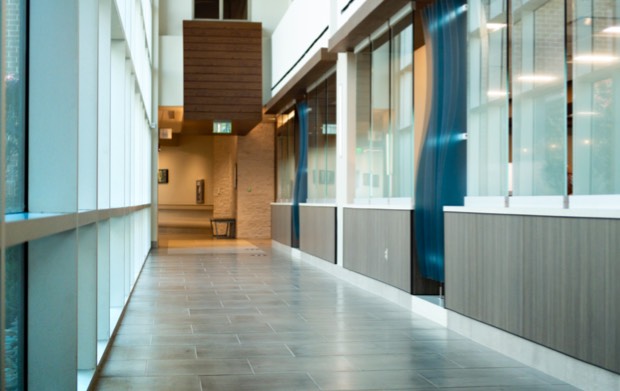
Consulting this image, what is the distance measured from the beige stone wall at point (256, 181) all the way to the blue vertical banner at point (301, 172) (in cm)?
557

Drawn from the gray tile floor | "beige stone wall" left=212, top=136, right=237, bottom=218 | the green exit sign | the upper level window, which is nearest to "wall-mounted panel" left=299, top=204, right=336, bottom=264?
the gray tile floor

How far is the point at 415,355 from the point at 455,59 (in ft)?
9.37

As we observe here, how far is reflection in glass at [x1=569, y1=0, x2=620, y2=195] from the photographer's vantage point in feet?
13.6

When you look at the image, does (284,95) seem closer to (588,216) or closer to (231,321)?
(231,321)

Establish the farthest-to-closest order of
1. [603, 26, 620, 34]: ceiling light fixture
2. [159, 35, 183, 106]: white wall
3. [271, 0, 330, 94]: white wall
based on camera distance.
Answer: [159, 35, 183, 106]: white wall < [271, 0, 330, 94]: white wall < [603, 26, 620, 34]: ceiling light fixture

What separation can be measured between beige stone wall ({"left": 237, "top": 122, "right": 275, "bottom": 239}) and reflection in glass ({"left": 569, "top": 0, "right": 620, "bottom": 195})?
16.5m

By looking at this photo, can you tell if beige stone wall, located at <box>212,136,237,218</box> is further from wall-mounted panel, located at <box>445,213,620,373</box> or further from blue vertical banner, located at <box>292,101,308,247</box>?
wall-mounted panel, located at <box>445,213,620,373</box>

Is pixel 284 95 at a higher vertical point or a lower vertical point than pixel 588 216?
higher

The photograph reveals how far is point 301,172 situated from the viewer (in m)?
14.8

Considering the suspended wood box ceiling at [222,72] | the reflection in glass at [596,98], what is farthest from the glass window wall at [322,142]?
the reflection in glass at [596,98]

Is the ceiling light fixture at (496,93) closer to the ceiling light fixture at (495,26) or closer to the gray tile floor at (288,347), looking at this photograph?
the ceiling light fixture at (495,26)

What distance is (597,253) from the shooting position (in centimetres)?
401

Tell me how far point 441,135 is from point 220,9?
13.7 meters

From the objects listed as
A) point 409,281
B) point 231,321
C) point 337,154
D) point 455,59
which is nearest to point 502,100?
point 455,59
